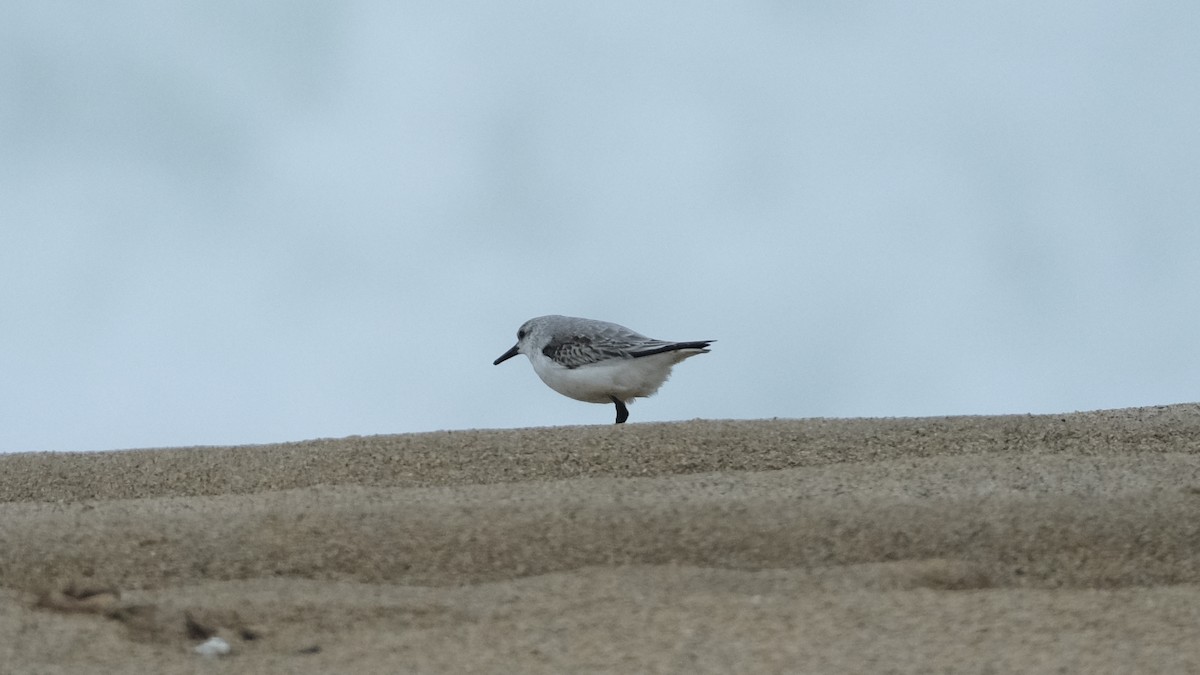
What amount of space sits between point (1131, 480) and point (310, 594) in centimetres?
329

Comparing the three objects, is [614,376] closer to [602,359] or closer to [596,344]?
[602,359]

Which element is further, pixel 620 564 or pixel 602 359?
pixel 602 359

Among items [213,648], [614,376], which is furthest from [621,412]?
[213,648]

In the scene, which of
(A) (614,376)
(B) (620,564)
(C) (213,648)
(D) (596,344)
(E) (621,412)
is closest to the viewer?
(C) (213,648)

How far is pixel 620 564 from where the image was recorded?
15.8 ft

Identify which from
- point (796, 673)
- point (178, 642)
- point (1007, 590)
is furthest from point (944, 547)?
point (178, 642)

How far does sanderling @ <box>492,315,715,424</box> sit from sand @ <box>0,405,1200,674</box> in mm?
1246

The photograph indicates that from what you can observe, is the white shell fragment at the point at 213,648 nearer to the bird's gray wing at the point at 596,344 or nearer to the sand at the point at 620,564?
the sand at the point at 620,564

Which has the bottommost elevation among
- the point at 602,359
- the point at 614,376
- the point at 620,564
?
the point at 620,564

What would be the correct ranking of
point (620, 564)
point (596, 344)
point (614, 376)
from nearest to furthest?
point (620, 564)
point (614, 376)
point (596, 344)

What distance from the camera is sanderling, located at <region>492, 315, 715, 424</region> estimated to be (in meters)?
7.91

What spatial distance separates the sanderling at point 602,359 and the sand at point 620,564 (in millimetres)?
1246

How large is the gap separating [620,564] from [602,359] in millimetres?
3314

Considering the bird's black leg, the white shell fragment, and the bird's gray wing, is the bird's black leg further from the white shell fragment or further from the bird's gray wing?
the white shell fragment
